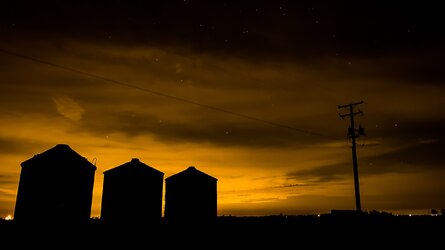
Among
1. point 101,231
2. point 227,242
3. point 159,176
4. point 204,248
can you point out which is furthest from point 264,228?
point 159,176

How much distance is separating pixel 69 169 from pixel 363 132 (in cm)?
2477

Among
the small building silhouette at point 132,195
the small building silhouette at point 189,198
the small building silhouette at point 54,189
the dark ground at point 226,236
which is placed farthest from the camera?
the small building silhouette at point 189,198

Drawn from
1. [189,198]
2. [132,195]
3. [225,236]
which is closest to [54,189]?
[132,195]

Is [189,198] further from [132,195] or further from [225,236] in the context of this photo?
[225,236]

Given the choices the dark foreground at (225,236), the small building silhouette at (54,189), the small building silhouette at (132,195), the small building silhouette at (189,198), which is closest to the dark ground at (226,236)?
the dark foreground at (225,236)

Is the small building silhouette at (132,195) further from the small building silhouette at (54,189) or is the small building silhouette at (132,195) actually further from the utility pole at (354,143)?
the utility pole at (354,143)

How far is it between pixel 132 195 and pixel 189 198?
6.18 meters

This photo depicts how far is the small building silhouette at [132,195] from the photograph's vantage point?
109 ft

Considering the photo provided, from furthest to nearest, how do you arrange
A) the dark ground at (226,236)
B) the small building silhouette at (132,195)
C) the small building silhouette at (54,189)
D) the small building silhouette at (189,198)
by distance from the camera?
the small building silhouette at (189,198) → the small building silhouette at (132,195) → the small building silhouette at (54,189) → the dark ground at (226,236)

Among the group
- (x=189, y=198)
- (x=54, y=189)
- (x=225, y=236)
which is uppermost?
(x=54, y=189)

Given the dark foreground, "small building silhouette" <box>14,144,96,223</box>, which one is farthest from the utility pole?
"small building silhouette" <box>14,144,96,223</box>

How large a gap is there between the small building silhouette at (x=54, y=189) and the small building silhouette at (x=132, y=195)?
2174 millimetres

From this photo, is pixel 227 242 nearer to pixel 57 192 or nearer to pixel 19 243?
pixel 19 243

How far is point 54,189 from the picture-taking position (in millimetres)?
30453
